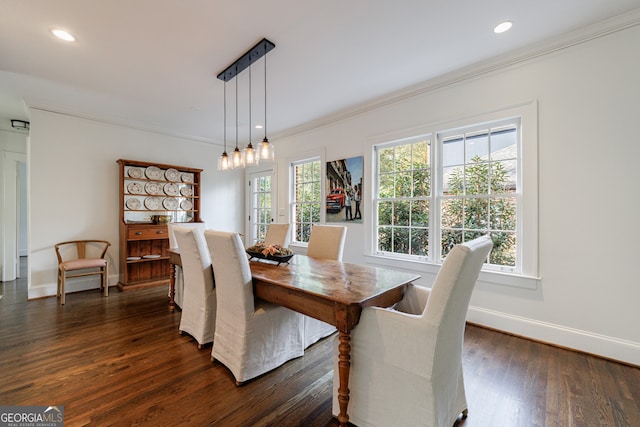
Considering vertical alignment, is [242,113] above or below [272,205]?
above

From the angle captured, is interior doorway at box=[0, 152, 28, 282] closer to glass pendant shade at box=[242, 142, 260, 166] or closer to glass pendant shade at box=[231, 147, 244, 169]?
glass pendant shade at box=[231, 147, 244, 169]

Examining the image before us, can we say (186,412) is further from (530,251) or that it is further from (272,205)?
(272,205)

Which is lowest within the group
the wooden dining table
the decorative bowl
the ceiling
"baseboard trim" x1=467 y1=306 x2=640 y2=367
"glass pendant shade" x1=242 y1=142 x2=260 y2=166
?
"baseboard trim" x1=467 y1=306 x2=640 y2=367

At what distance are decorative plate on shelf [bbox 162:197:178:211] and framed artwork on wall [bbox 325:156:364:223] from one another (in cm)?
283

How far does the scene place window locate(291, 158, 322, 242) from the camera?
4574mm

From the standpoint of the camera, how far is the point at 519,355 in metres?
2.22

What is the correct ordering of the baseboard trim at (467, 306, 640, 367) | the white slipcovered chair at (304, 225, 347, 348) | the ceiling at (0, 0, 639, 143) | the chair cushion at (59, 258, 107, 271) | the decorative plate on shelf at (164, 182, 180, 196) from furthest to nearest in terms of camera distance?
1. the decorative plate on shelf at (164, 182, 180, 196)
2. the chair cushion at (59, 258, 107, 271)
3. the white slipcovered chair at (304, 225, 347, 348)
4. the baseboard trim at (467, 306, 640, 367)
5. the ceiling at (0, 0, 639, 143)

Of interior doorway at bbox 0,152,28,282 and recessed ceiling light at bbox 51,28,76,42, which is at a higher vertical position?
recessed ceiling light at bbox 51,28,76,42

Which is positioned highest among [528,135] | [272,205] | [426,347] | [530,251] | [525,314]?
[528,135]

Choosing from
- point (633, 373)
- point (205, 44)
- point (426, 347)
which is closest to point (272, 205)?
point (205, 44)

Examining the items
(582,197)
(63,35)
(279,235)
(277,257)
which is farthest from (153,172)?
(582,197)

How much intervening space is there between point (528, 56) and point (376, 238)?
2.46m

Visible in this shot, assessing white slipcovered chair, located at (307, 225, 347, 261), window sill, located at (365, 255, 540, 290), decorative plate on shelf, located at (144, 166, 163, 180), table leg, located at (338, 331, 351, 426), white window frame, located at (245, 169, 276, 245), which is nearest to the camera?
table leg, located at (338, 331, 351, 426)

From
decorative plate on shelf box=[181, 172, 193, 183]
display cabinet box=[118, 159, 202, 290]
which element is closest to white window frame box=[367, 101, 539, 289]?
decorative plate on shelf box=[181, 172, 193, 183]
